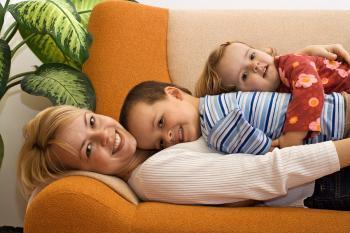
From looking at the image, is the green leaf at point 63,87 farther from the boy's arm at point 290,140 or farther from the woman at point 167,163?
the boy's arm at point 290,140

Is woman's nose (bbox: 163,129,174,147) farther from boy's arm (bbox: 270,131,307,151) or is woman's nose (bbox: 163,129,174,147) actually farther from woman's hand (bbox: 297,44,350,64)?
woman's hand (bbox: 297,44,350,64)

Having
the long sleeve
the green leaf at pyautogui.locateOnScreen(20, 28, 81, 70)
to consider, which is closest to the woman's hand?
the long sleeve

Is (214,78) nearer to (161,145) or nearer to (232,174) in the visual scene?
(161,145)

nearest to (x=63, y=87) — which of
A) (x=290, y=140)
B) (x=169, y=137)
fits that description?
(x=169, y=137)

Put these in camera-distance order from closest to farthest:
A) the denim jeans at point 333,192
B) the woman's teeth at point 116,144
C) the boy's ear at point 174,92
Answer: the denim jeans at point 333,192 < the woman's teeth at point 116,144 < the boy's ear at point 174,92

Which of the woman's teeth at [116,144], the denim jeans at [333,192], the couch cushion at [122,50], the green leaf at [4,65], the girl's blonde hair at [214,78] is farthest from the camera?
the couch cushion at [122,50]

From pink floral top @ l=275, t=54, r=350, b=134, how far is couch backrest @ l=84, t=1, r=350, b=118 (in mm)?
429

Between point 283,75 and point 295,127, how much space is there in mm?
272

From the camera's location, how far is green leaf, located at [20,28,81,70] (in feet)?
6.72

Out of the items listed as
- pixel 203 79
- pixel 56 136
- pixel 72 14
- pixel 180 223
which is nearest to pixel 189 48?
pixel 203 79

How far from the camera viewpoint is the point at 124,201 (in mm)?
1195

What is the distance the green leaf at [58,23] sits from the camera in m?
1.68

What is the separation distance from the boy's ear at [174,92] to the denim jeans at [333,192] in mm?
523

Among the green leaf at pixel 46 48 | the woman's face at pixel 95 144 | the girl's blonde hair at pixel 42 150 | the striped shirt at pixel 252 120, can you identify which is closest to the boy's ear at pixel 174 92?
the striped shirt at pixel 252 120
